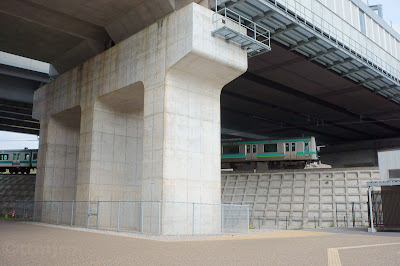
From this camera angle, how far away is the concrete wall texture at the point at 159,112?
21.6 m

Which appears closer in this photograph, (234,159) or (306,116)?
(234,159)

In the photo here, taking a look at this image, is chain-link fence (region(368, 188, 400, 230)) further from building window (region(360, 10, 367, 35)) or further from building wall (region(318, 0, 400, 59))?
building window (region(360, 10, 367, 35))

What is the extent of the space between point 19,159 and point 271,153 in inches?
1445

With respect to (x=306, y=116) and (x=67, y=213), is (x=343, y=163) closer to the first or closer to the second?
(x=306, y=116)

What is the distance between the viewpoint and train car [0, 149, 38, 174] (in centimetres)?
5291

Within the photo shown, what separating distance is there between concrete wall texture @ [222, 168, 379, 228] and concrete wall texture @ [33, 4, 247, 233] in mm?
11640

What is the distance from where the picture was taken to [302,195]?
113 feet

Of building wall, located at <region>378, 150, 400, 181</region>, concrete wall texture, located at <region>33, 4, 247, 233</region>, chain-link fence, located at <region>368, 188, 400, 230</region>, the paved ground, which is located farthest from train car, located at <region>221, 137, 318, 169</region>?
the paved ground

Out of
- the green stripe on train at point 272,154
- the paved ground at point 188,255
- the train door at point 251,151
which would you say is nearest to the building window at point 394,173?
the paved ground at point 188,255

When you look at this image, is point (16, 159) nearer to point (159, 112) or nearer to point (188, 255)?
point (159, 112)

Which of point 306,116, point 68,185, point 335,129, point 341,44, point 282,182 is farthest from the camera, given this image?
point 335,129

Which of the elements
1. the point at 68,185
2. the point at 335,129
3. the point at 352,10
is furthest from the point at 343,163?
the point at 68,185

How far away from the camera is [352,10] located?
34.1m

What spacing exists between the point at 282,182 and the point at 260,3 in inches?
779
